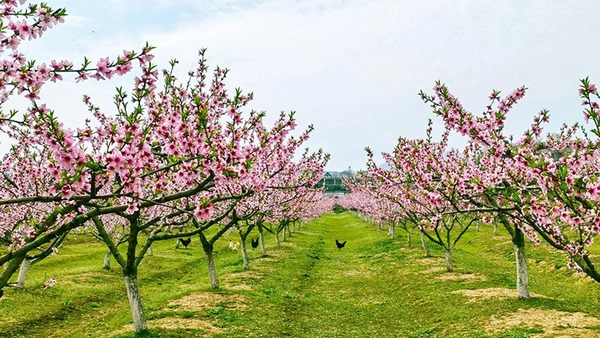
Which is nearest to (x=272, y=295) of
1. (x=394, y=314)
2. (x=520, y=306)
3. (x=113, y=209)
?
(x=394, y=314)

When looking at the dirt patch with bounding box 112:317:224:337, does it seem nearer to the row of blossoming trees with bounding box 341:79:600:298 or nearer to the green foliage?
the row of blossoming trees with bounding box 341:79:600:298

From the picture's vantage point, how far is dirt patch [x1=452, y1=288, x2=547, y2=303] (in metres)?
19.0

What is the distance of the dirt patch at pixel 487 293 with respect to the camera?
19.0 metres

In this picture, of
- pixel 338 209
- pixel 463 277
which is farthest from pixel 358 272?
pixel 338 209

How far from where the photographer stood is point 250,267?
3052cm

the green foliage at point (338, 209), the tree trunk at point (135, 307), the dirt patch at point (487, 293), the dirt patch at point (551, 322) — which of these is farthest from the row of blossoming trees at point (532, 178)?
the green foliage at point (338, 209)

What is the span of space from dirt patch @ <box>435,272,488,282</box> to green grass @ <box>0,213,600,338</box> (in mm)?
107

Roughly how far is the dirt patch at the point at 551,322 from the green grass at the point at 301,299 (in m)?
0.19

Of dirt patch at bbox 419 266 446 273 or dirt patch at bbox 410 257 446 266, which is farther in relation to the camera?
dirt patch at bbox 410 257 446 266

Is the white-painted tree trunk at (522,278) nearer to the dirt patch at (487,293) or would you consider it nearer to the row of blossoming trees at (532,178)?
the dirt patch at (487,293)

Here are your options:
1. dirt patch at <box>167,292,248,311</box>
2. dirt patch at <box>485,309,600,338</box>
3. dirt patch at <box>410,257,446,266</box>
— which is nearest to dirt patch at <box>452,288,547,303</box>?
dirt patch at <box>485,309,600,338</box>

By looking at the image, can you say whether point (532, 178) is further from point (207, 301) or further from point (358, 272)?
point (358, 272)

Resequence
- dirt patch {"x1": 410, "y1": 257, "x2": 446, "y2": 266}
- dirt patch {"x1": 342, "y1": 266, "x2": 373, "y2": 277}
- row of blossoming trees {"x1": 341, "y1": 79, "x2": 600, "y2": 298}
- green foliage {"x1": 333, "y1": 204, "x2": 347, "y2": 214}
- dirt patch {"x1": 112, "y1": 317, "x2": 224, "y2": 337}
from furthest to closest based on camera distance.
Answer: green foliage {"x1": 333, "y1": 204, "x2": 347, "y2": 214}, dirt patch {"x1": 410, "y1": 257, "x2": 446, "y2": 266}, dirt patch {"x1": 342, "y1": 266, "x2": 373, "y2": 277}, dirt patch {"x1": 112, "y1": 317, "x2": 224, "y2": 337}, row of blossoming trees {"x1": 341, "y1": 79, "x2": 600, "y2": 298}

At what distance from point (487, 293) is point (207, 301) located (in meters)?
12.4
